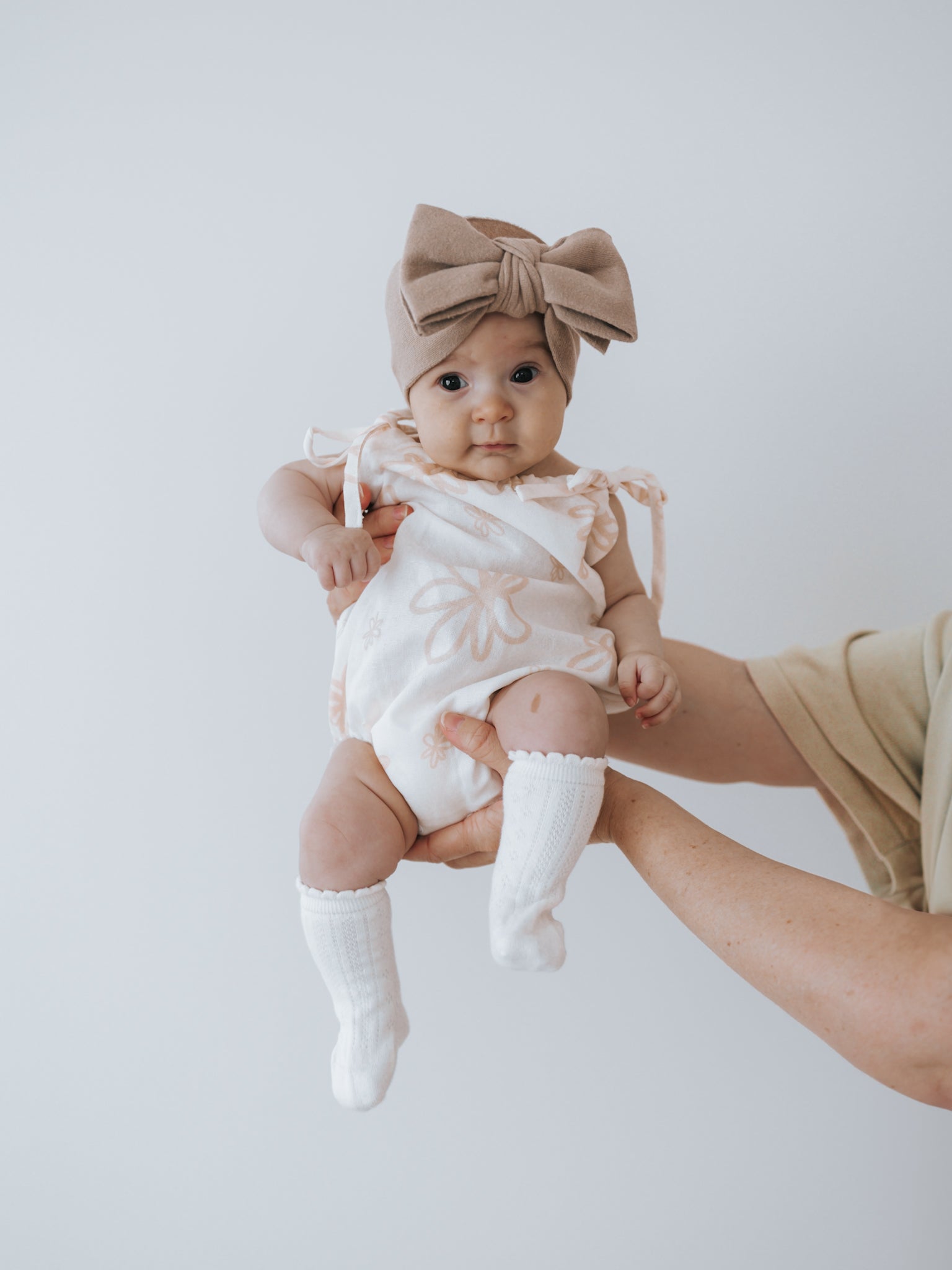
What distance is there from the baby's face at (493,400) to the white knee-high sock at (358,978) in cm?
51

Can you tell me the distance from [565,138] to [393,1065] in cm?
155

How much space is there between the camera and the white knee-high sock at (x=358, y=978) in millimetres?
1115

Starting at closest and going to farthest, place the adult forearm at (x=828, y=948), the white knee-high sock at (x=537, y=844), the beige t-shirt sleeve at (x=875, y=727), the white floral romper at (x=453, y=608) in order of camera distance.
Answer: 1. the adult forearm at (x=828, y=948)
2. the white knee-high sock at (x=537, y=844)
3. the white floral romper at (x=453, y=608)
4. the beige t-shirt sleeve at (x=875, y=727)

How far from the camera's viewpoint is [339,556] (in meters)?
1.09

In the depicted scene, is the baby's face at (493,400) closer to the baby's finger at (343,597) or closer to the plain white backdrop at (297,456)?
the baby's finger at (343,597)

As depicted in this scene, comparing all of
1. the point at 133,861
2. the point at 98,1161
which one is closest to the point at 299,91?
the point at 133,861

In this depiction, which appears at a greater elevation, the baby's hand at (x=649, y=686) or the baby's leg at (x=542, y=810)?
the baby's hand at (x=649, y=686)

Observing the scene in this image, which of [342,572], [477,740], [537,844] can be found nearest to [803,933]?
[537,844]

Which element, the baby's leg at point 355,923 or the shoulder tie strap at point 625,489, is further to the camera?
the shoulder tie strap at point 625,489

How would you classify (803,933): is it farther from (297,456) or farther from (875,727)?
(297,456)

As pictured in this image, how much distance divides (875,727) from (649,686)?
480 mm

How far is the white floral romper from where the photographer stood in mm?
1169

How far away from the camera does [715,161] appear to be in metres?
1.83

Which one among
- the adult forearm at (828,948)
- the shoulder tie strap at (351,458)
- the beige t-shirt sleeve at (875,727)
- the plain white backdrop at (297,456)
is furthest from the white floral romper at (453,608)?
the plain white backdrop at (297,456)
